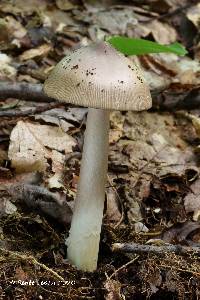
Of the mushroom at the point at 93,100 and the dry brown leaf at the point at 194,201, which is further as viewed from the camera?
the dry brown leaf at the point at 194,201

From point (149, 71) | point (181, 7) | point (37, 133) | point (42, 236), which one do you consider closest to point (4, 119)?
point (37, 133)

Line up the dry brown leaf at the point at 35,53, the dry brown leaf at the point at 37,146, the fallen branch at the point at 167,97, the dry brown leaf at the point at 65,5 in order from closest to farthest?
the dry brown leaf at the point at 37,146 → the fallen branch at the point at 167,97 → the dry brown leaf at the point at 35,53 → the dry brown leaf at the point at 65,5

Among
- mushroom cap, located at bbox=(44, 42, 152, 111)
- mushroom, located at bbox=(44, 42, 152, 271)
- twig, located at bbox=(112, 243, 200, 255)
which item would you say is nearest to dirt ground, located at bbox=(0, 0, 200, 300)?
twig, located at bbox=(112, 243, 200, 255)

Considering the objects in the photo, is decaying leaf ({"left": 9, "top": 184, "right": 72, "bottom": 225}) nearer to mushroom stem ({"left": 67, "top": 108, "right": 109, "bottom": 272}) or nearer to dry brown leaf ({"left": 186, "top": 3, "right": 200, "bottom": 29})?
mushroom stem ({"left": 67, "top": 108, "right": 109, "bottom": 272})

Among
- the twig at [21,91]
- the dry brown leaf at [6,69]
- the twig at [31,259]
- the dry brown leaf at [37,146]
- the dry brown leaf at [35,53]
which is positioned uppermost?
the dry brown leaf at [35,53]

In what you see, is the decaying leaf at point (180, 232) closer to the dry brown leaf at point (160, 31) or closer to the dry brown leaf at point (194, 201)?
the dry brown leaf at point (194, 201)

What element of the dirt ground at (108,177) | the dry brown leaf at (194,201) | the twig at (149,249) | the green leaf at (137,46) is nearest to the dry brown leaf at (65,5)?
the dirt ground at (108,177)

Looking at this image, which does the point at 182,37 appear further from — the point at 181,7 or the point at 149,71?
the point at 149,71
